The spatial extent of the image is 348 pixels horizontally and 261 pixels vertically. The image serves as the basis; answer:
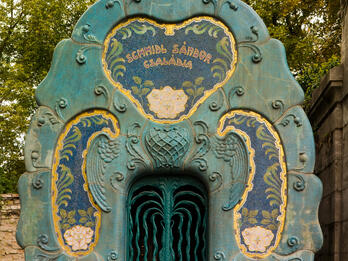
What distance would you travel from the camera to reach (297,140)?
7.37 metres

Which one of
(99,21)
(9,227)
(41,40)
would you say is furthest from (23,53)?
(99,21)

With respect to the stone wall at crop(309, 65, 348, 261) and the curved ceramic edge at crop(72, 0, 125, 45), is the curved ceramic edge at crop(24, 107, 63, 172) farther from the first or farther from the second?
the stone wall at crop(309, 65, 348, 261)

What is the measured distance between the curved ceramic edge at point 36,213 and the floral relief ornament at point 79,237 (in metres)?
0.16

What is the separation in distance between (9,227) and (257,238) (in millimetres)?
7832

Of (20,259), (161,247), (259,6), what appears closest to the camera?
(161,247)

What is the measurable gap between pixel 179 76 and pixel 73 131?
139cm

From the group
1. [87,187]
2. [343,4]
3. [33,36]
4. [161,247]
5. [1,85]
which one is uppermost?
[33,36]

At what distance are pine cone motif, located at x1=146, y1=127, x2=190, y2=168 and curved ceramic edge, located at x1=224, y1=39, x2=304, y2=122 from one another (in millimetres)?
692

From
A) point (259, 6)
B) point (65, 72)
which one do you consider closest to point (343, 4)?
point (65, 72)

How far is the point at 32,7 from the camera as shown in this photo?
62.4ft

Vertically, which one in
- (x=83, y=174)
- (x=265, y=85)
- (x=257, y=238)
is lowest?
(x=257, y=238)

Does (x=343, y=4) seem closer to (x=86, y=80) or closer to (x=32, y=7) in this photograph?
(x=86, y=80)

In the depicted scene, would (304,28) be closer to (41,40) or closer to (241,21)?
(41,40)

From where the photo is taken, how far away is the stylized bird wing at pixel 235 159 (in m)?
7.34
